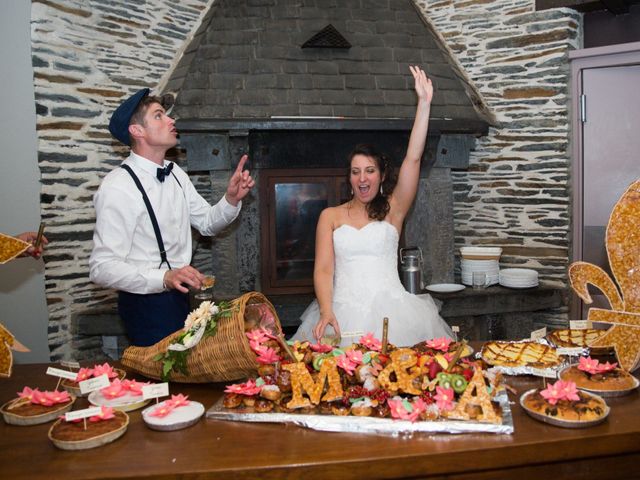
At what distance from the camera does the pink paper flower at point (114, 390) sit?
74.6 inches

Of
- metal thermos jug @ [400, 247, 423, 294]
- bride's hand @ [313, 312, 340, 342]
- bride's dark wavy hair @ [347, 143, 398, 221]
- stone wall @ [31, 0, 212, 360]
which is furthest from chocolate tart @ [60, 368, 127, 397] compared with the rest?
metal thermos jug @ [400, 247, 423, 294]

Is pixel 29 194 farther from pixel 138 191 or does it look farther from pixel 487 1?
pixel 487 1

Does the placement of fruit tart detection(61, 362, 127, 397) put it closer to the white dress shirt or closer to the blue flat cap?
the white dress shirt

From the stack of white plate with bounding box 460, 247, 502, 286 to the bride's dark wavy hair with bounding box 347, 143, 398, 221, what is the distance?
185cm

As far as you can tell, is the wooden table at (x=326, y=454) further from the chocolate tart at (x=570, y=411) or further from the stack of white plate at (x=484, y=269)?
the stack of white plate at (x=484, y=269)

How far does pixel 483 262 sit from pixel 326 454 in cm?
370

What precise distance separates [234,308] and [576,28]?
4257mm

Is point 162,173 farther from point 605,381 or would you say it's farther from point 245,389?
point 605,381

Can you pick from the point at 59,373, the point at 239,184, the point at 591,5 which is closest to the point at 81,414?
the point at 59,373

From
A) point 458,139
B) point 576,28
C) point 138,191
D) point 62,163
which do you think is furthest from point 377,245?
point 576,28

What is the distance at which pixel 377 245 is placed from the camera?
3.36 m

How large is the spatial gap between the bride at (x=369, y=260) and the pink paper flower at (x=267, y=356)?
47.2 inches

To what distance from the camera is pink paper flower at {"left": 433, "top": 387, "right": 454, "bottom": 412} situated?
172cm

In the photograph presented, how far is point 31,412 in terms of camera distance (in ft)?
6.00
